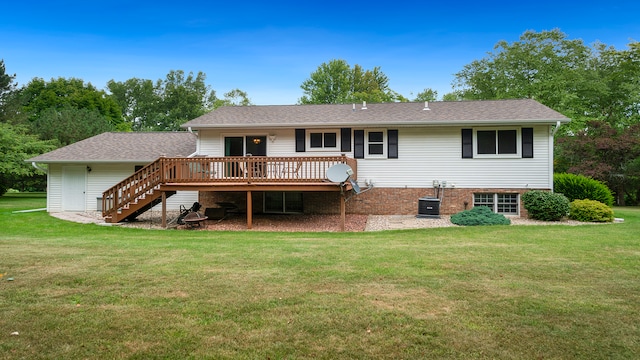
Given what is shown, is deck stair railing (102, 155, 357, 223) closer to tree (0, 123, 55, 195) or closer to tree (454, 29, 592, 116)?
tree (0, 123, 55, 195)

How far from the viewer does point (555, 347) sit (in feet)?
10.5

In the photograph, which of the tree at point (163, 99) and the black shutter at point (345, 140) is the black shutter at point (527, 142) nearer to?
the black shutter at point (345, 140)

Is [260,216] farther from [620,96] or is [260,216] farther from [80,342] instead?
[620,96]

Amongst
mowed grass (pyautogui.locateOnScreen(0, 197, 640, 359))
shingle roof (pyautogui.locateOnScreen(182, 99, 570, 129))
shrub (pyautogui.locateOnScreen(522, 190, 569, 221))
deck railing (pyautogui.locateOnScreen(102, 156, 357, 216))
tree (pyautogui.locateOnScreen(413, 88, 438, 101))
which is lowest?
mowed grass (pyautogui.locateOnScreen(0, 197, 640, 359))

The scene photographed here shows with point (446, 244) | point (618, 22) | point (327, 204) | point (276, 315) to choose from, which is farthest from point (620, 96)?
point (276, 315)

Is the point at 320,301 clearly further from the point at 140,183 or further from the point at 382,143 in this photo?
the point at 382,143

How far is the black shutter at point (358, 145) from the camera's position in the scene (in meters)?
15.0

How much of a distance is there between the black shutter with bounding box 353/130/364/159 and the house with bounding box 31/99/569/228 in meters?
0.04

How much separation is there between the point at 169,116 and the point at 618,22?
42.5 metres

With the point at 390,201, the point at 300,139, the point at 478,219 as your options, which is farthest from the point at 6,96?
the point at 478,219

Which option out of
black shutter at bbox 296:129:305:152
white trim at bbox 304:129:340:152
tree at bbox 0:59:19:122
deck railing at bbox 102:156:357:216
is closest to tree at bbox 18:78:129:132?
tree at bbox 0:59:19:122

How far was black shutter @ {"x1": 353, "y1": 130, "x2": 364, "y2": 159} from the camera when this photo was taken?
15.0m

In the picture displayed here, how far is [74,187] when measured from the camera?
17.1 metres

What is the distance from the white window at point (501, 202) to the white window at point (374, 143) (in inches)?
161
